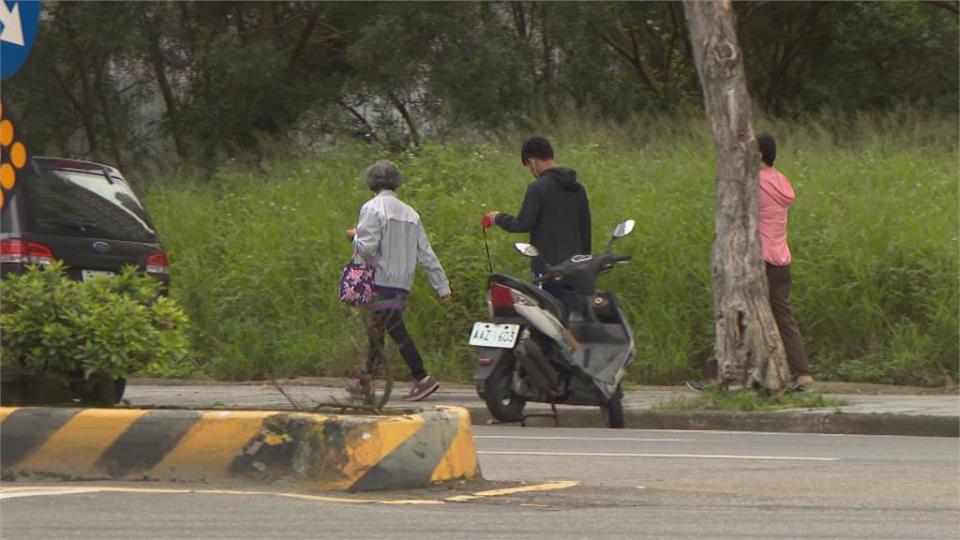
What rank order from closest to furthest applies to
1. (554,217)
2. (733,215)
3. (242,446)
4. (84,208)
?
(242,446), (554,217), (733,215), (84,208)

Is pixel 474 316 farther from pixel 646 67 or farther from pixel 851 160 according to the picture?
pixel 646 67

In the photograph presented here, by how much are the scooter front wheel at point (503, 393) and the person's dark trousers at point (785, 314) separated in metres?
2.37

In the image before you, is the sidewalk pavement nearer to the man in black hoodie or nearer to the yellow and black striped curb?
the man in black hoodie

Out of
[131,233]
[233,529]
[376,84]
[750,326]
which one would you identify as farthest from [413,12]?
[233,529]

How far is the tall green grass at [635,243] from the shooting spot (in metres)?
15.2

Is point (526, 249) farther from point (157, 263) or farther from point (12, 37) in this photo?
point (12, 37)

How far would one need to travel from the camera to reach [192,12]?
2397cm

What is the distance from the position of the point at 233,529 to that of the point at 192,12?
58.4 feet

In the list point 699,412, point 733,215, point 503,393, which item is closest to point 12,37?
point 503,393

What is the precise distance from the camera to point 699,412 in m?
12.5

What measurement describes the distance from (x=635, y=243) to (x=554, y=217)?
12.0 feet

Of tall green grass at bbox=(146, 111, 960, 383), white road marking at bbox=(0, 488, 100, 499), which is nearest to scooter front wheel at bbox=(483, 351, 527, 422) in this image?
tall green grass at bbox=(146, 111, 960, 383)

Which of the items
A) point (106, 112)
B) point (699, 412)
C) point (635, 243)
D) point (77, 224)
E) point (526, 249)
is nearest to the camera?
point (526, 249)

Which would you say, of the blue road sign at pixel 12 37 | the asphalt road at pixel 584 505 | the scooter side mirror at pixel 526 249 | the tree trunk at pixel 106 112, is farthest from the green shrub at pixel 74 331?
the tree trunk at pixel 106 112
